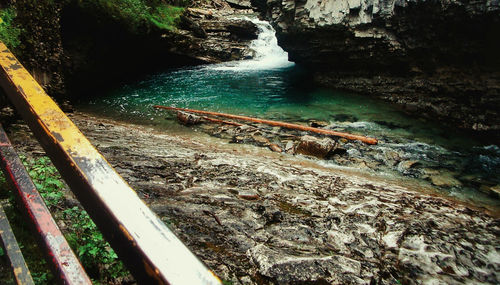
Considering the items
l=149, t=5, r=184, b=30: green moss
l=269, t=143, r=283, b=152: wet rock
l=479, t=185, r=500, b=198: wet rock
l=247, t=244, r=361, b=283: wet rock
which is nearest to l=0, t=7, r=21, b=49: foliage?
l=269, t=143, r=283, b=152: wet rock

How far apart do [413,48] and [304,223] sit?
9.28 metres

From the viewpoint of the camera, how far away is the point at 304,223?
2.85m

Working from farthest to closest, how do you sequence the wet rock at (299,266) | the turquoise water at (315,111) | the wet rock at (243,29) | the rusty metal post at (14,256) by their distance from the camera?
the wet rock at (243,29) < the turquoise water at (315,111) < the wet rock at (299,266) < the rusty metal post at (14,256)

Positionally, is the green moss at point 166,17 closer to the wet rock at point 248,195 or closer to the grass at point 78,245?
the wet rock at point 248,195

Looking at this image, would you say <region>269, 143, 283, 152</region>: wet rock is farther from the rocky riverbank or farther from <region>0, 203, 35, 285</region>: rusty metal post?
<region>0, 203, 35, 285</region>: rusty metal post

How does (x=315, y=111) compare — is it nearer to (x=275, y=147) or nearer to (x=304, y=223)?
(x=275, y=147)

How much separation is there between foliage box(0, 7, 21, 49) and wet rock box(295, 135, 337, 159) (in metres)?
5.94

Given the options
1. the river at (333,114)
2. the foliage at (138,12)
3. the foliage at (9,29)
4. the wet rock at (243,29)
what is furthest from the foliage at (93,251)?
the wet rock at (243,29)

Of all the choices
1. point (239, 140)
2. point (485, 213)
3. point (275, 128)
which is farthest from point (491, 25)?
point (239, 140)

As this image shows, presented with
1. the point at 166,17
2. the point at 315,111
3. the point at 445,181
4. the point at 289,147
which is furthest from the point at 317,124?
the point at 166,17

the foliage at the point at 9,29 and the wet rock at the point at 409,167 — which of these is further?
the wet rock at the point at 409,167

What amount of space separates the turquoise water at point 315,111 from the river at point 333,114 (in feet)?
0.07

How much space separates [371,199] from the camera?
3.78 meters

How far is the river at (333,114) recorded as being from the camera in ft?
18.5
